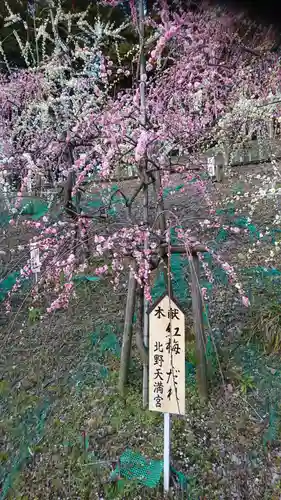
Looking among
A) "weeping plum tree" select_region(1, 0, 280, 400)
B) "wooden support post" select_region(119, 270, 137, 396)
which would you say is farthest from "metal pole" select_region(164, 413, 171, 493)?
"wooden support post" select_region(119, 270, 137, 396)

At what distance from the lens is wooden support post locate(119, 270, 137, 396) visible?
7.69 ft

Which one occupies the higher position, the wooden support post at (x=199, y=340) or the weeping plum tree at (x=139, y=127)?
the weeping plum tree at (x=139, y=127)

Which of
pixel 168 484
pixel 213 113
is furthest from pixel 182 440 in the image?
pixel 213 113

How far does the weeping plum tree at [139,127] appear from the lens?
2053 mm

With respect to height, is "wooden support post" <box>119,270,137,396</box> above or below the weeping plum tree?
below

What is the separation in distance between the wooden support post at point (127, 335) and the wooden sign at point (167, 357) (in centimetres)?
52

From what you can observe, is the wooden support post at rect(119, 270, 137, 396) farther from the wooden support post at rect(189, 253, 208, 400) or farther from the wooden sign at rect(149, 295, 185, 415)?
the wooden sign at rect(149, 295, 185, 415)

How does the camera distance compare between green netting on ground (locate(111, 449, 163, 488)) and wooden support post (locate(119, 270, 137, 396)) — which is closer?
green netting on ground (locate(111, 449, 163, 488))

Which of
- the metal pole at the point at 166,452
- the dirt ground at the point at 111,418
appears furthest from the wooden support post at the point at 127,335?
the metal pole at the point at 166,452

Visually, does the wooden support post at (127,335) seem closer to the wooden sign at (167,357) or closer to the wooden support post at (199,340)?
the wooden support post at (199,340)

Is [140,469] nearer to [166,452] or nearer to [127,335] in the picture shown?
[166,452]

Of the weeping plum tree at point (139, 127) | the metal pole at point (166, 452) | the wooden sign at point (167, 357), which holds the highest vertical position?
the weeping plum tree at point (139, 127)

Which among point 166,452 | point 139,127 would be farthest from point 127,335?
point 139,127

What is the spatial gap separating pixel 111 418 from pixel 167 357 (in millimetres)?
870
